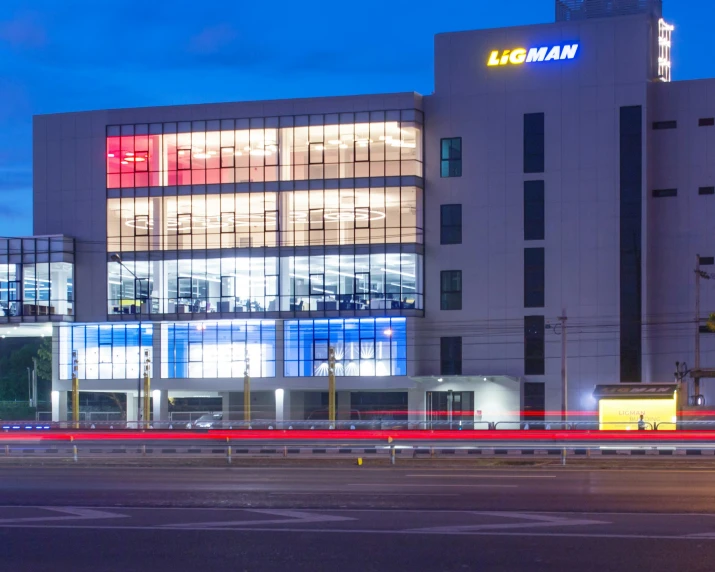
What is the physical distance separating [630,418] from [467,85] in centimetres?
2779

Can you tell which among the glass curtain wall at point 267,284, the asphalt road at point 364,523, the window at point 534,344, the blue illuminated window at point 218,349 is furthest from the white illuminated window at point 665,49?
the asphalt road at point 364,523

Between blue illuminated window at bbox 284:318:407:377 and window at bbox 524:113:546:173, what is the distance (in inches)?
462

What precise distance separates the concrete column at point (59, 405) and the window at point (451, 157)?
93.6ft

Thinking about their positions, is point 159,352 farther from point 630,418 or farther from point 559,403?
point 630,418

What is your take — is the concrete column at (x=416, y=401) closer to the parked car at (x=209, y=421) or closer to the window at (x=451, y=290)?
the window at (x=451, y=290)

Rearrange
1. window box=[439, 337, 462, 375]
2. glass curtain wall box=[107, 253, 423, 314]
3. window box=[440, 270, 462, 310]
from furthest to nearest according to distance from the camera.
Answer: glass curtain wall box=[107, 253, 423, 314], window box=[439, 337, 462, 375], window box=[440, 270, 462, 310]

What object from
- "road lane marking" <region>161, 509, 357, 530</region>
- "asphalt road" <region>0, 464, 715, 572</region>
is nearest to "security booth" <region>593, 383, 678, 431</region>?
"asphalt road" <region>0, 464, 715, 572</region>

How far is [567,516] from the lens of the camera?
18.4 metres

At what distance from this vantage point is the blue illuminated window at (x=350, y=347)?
67375mm

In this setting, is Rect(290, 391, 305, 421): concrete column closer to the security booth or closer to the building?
the building

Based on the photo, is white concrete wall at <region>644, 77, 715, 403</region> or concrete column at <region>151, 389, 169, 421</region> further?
concrete column at <region>151, 389, 169, 421</region>

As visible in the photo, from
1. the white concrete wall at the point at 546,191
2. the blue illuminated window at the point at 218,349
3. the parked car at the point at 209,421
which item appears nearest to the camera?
the parked car at the point at 209,421

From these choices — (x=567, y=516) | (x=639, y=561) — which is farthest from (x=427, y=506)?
(x=639, y=561)

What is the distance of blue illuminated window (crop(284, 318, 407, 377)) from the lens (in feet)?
221
